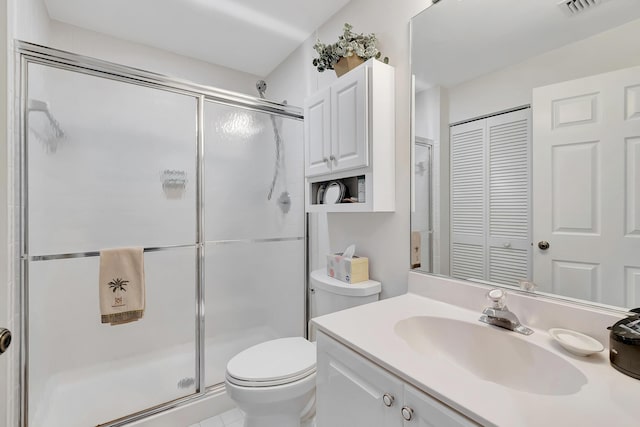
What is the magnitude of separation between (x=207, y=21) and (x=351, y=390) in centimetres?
222

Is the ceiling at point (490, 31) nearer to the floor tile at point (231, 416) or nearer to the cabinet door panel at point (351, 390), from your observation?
the cabinet door panel at point (351, 390)

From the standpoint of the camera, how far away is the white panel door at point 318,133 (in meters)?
1.52

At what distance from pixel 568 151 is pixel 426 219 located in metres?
0.56

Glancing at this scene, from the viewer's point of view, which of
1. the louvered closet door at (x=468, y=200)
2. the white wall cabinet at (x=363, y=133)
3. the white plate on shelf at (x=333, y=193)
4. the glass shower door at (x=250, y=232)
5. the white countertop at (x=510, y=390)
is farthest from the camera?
the glass shower door at (x=250, y=232)

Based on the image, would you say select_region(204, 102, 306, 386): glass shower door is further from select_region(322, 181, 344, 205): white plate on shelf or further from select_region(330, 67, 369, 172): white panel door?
select_region(330, 67, 369, 172): white panel door

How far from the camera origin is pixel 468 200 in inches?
45.5

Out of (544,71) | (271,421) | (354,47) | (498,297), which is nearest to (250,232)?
(271,421)

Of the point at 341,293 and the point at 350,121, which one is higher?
the point at 350,121

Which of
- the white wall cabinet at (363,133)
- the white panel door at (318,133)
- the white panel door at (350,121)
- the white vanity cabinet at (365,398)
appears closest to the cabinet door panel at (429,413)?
the white vanity cabinet at (365,398)

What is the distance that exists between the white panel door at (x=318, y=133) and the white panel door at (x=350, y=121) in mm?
40


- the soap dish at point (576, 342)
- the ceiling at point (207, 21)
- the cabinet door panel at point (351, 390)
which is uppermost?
the ceiling at point (207, 21)

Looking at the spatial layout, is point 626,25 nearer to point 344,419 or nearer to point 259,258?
point 344,419

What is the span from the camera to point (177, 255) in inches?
69.1

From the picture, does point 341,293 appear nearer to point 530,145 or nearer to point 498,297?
point 498,297
